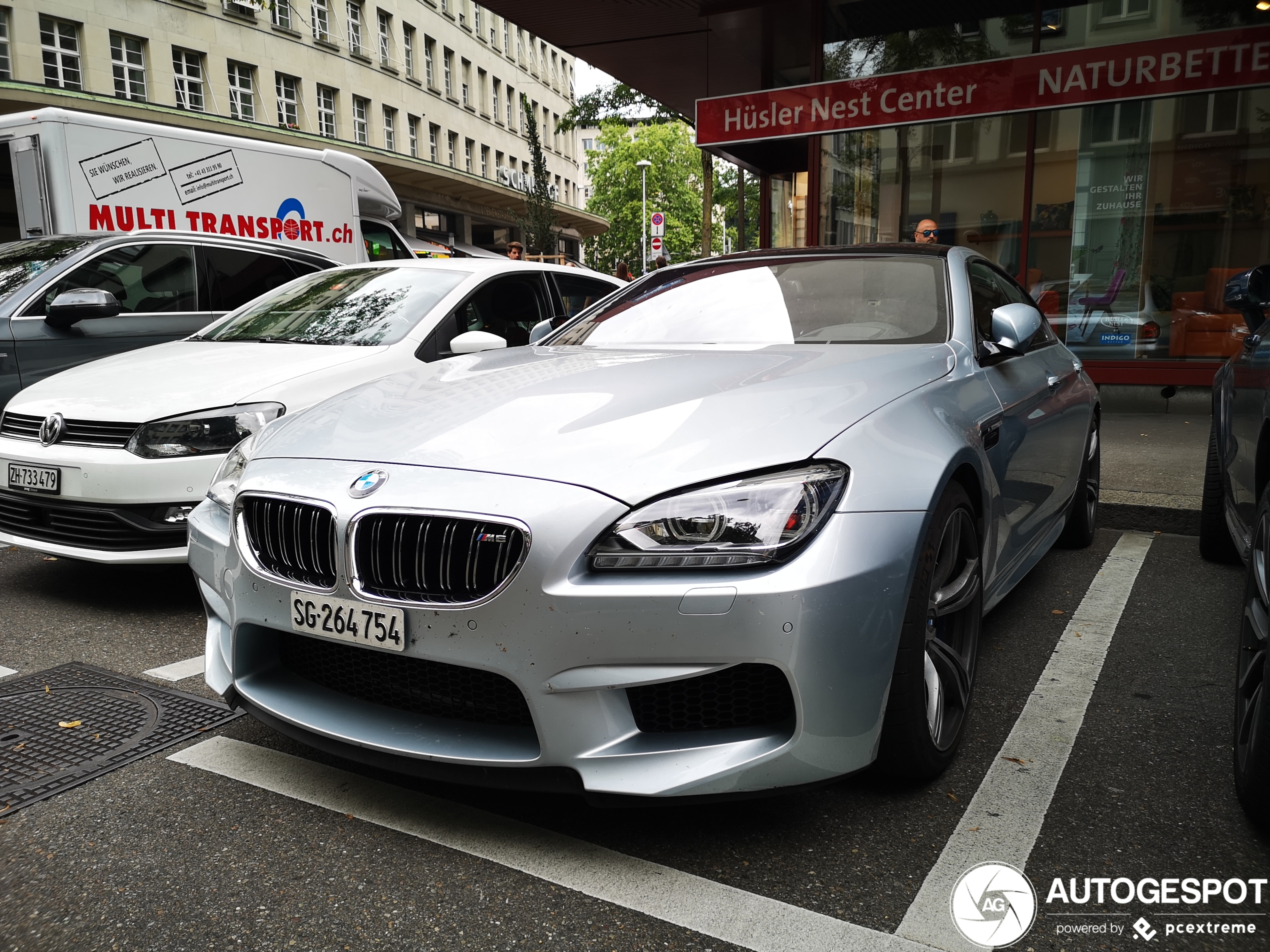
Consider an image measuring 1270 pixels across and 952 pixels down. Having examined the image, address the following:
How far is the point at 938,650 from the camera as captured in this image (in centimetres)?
259

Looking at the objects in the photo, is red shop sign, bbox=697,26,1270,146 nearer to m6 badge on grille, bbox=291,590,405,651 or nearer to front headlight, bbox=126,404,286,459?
front headlight, bbox=126,404,286,459

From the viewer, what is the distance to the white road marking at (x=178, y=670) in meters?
3.48

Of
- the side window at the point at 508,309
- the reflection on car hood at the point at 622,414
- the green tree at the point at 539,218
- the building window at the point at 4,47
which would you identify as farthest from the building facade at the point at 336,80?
the reflection on car hood at the point at 622,414

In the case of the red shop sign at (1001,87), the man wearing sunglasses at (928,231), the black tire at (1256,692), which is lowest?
the black tire at (1256,692)

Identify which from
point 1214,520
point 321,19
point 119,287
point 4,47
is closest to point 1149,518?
point 1214,520

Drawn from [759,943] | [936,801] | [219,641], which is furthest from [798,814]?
[219,641]

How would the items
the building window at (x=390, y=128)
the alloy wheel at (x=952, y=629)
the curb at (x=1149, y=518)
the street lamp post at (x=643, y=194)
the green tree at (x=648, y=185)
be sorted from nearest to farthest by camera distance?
1. the alloy wheel at (x=952, y=629)
2. the curb at (x=1149, y=518)
3. the building window at (x=390, y=128)
4. the street lamp post at (x=643, y=194)
5. the green tree at (x=648, y=185)

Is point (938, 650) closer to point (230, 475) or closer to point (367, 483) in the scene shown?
point (367, 483)

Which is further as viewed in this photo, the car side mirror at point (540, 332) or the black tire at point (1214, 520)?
the black tire at point (1214, 520)

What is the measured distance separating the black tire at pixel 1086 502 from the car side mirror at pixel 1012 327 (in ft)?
4.83

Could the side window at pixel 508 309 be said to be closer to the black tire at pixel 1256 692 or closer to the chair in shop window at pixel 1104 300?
the black tire at pixel 1256 692

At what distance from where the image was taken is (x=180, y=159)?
10.2m

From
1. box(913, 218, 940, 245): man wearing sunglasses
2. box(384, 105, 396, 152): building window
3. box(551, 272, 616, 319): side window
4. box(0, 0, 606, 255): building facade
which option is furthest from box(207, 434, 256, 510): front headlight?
box(384, 105, 396, 152): building window

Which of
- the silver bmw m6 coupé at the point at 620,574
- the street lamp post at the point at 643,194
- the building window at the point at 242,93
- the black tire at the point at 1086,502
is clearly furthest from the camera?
the street lamp post at the point at 643,194
